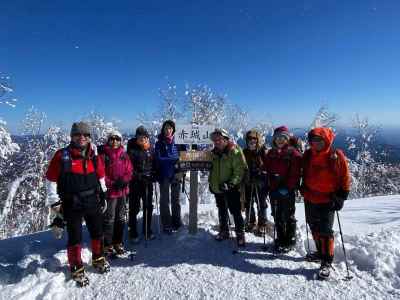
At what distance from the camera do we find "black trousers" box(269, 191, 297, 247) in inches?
201

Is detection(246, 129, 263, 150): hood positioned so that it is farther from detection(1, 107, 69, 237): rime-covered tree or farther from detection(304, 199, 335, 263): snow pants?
detection(1, 107, 69, 237): rime-covered tree

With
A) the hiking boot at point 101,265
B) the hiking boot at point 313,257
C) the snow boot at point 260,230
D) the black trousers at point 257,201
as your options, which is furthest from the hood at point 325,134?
the hiking boot at point 101,265

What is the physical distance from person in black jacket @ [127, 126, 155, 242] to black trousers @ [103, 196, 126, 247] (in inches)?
16.9

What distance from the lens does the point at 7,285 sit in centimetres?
444

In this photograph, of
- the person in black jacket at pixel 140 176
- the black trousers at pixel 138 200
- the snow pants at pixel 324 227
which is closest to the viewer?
the snow pants at pixel 324 227

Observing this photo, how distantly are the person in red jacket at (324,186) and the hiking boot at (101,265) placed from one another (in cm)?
306

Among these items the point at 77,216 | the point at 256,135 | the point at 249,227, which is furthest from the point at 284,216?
the point at 77,216

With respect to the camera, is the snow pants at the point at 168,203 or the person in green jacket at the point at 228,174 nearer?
the person in green jacket at the point at 228,174

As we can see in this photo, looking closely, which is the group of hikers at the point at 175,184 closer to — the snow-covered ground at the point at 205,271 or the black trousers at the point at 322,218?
the black trousers at the point at 322,218

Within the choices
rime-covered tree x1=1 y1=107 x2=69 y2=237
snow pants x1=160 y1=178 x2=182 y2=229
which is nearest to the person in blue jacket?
snow pants x1=160 y1=178 x2=182 y2=229

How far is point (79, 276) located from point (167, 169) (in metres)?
2.32

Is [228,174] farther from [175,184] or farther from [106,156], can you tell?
[106,156]

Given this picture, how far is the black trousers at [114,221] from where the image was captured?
5043 millimetres

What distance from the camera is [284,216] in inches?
204
